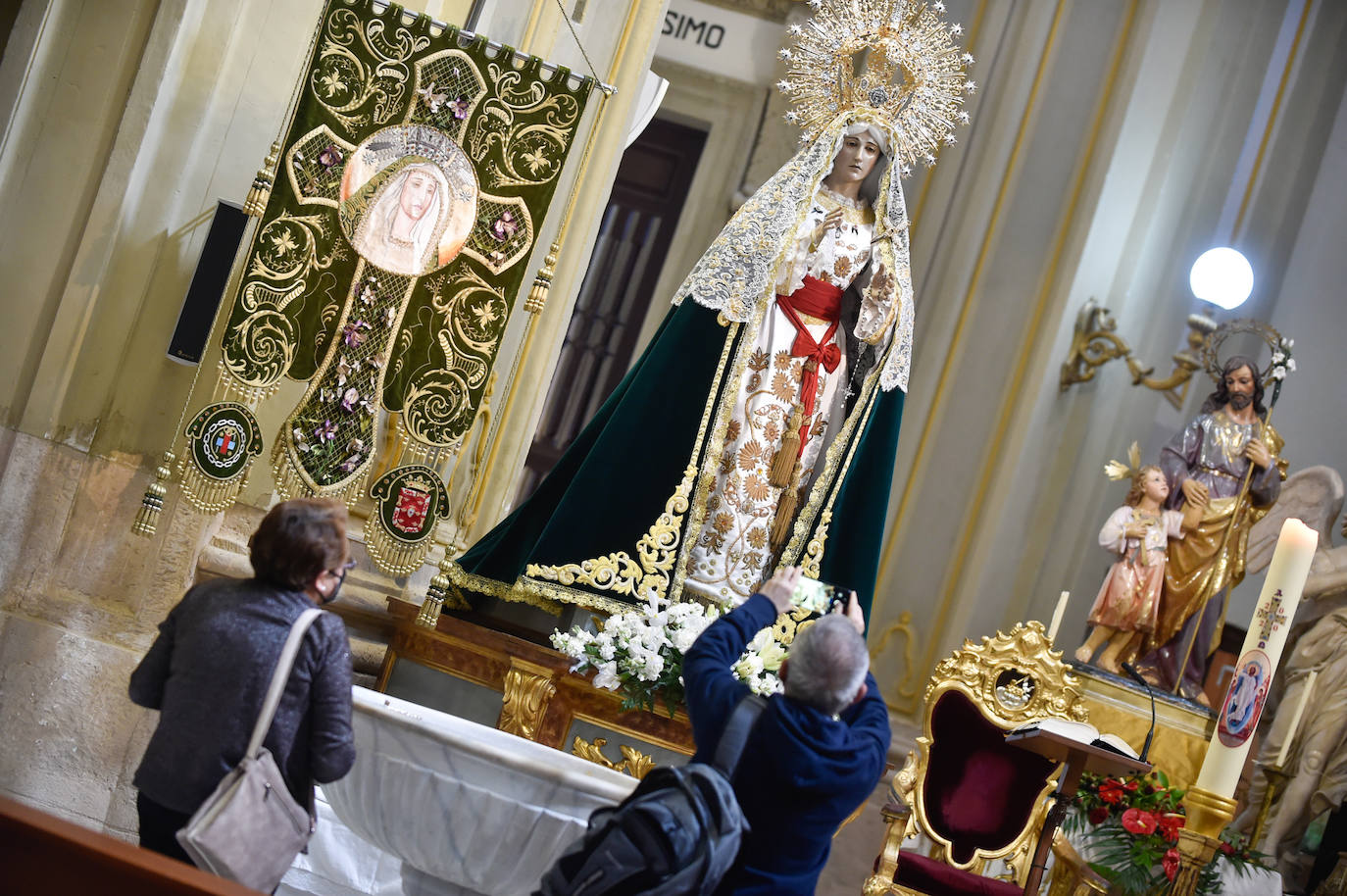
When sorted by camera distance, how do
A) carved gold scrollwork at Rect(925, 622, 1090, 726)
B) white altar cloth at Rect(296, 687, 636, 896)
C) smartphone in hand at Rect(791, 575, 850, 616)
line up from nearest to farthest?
1. white altar cloth at Rect(296, 687, 636, 896)
2. smartphone in hand at Rect(791, 575, 850, 616)
3. carved gold scrollwork at Rect(925, 622, 1090, 726)

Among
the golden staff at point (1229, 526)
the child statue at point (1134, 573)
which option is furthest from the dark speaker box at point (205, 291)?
the golden staff at point (1229, 526)

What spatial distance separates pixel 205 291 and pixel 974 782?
3.01 meters

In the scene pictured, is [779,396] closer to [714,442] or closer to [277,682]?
[714,442]

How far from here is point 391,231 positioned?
4.17m

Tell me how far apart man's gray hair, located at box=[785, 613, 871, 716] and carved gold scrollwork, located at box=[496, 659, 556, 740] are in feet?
5.36

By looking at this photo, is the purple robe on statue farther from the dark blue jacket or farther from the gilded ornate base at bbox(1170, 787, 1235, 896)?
the dark blue jacket

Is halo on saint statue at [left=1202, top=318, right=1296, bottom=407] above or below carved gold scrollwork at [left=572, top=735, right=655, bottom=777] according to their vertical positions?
above

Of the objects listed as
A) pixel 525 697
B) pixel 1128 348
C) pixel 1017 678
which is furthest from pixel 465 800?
pixel 1128 348

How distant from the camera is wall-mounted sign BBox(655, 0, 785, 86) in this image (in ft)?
24.5

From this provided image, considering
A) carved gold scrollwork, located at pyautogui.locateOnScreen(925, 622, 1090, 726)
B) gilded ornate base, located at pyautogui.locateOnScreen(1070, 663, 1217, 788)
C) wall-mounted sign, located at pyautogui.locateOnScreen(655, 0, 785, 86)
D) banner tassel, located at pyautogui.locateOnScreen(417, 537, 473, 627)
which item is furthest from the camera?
wall-mounted sign, located at pyautogui.locateOnScreen(655, 0, 785, 86)

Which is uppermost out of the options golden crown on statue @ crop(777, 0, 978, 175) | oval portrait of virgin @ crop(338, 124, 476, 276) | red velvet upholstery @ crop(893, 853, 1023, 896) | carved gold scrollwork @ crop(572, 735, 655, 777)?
golden crown on statue @ crop(777, 0, 978, 175)

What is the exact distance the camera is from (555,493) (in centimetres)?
441

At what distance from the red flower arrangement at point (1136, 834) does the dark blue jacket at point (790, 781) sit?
2.31m

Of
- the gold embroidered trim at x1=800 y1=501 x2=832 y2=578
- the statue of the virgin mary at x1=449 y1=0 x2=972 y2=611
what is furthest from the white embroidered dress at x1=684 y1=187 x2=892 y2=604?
the gold embroidered trim at x1=800 y1=501 x2=832 y2=578
